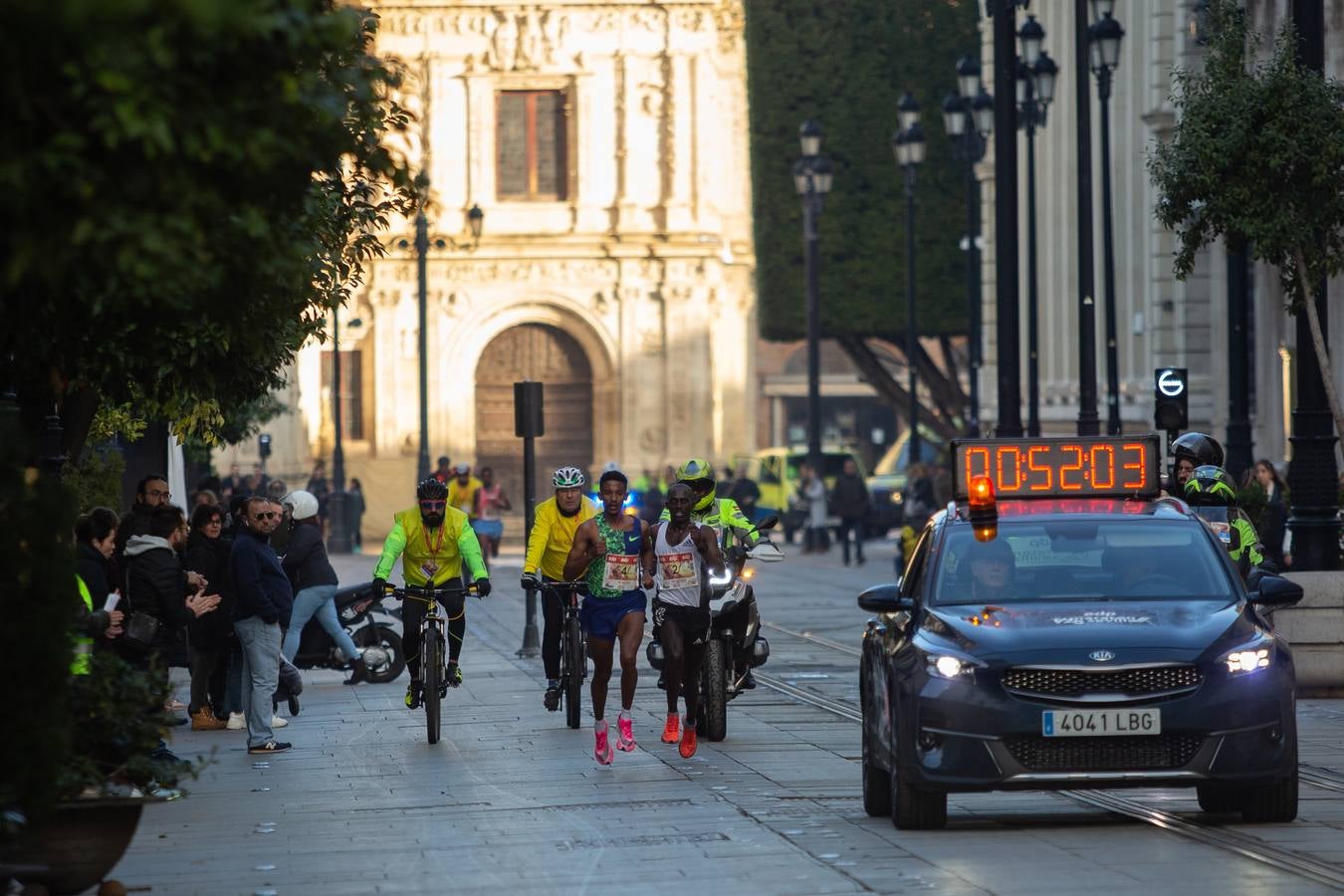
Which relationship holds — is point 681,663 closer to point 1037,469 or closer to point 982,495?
point 1037,469

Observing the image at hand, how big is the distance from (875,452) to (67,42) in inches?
3384

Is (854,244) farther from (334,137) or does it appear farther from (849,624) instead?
(334,137)

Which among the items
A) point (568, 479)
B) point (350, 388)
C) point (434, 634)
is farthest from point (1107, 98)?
point (350, 388)

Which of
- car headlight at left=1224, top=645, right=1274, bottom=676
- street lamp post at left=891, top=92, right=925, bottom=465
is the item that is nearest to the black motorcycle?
car headlight at left=1224, top=645, right=1274, bottom=676

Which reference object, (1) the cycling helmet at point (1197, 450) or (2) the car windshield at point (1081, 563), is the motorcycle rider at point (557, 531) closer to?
(1) the cycling helmet at point (1197, 450)

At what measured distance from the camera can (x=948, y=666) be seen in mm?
10742

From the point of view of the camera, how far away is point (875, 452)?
91250mm

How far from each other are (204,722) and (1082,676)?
8598mm

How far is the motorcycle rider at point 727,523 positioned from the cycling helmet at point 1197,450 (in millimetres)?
2982

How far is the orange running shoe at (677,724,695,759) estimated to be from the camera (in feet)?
47.3

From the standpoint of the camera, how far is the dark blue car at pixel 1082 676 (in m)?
10.6

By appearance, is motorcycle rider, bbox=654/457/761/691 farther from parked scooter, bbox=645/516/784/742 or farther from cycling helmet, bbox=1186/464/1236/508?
cycling helmet, bbox=1186/464/1236/508

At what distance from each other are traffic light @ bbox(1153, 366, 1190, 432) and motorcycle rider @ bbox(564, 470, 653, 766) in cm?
726

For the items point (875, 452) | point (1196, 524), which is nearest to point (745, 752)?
Result: point (1196, 524)
